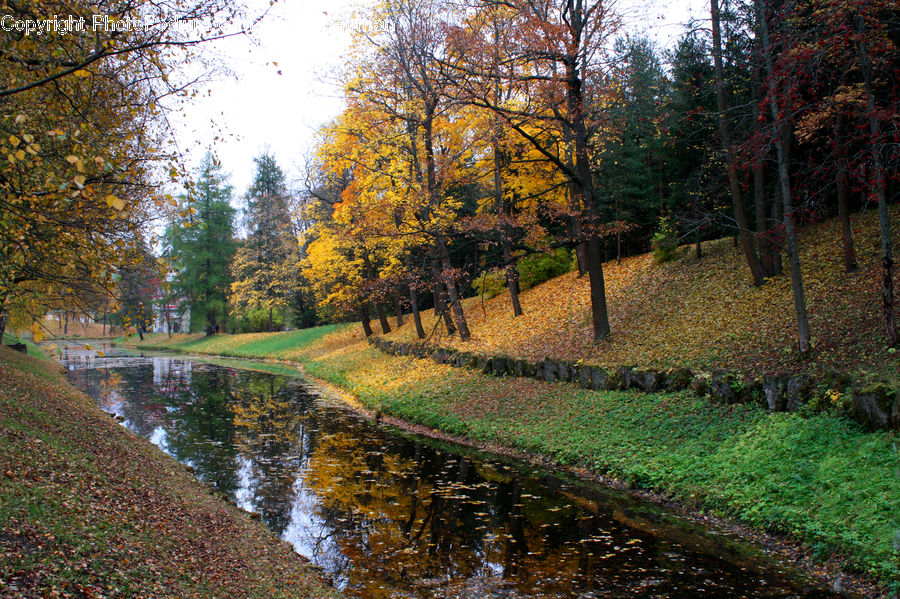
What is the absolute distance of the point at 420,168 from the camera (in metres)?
22.9

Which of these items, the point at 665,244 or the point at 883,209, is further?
the point at 665,244

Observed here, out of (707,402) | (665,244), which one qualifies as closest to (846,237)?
(707,402)

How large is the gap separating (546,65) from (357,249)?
608 inches

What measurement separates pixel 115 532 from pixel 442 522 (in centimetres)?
435

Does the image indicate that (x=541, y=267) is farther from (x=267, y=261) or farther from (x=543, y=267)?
(x=267, y=261)

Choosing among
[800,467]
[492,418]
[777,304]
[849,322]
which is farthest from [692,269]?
[800,467]

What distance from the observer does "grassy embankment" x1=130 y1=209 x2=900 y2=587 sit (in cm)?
737

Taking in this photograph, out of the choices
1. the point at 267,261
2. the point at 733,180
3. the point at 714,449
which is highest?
the point at 267,261

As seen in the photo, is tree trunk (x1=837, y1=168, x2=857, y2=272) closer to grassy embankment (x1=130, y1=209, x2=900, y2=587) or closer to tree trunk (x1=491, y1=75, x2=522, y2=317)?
grassy embankment (x1=130, y1=209, x2=900, y2=587)

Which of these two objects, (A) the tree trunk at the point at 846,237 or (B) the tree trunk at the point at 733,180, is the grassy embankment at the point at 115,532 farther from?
(A) the tree trunk at the point at 846,237

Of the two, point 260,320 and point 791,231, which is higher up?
point 791,231

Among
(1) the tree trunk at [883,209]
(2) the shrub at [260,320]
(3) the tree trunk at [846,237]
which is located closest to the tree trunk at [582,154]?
(3) the tree trunk at [846,237]

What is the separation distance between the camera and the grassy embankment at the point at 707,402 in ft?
24.2

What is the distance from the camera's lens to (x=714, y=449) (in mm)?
9461
